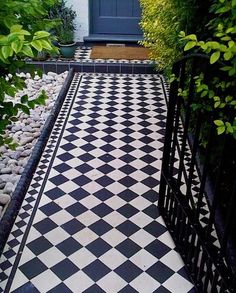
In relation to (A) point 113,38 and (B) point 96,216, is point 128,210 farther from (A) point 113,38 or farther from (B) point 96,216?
(A) point 113,38

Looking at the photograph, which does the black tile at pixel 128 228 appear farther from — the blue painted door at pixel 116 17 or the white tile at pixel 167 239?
the blue painted door at pixel 116 17

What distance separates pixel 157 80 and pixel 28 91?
168 cm

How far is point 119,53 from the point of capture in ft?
18.3

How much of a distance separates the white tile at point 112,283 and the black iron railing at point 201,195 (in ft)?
1.33

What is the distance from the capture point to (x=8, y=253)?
2.21 meters

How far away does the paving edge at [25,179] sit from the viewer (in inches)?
91.0

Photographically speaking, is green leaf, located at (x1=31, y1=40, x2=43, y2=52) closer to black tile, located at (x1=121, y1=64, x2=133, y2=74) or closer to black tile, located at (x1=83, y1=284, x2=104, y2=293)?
black tile, located at (x1=83, y1=284, x2=104, y2=293)

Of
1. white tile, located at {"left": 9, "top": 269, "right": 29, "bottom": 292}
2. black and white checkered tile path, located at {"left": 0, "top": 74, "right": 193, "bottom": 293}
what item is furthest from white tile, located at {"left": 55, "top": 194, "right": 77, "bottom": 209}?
white tile, located at {"left": 9, "top": 269, "right": 29, "bottom": 292}

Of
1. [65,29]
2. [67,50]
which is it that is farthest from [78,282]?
[65,29]

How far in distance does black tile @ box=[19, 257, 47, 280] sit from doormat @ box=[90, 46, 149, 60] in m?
3.82

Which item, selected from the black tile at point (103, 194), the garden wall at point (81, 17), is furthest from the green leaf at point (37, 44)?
the garden wall at point (81, 17)

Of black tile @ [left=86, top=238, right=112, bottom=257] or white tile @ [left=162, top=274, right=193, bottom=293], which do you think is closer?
white tile @ [left=162, top=274, right=193, bottom=293]

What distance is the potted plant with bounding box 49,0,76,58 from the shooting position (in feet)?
17.8

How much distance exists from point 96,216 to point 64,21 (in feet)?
12.9
